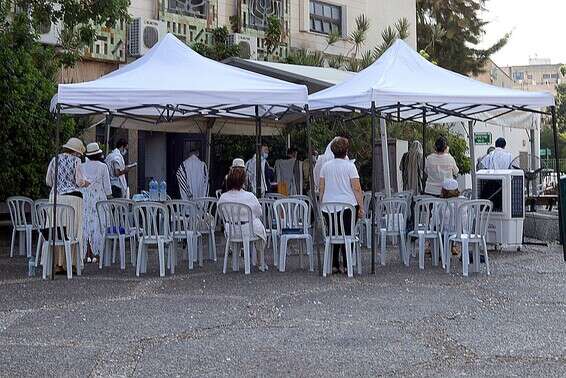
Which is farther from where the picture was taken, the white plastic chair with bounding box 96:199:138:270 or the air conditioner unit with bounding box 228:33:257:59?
the air conditioner unit with bounding box 228:33:257:59

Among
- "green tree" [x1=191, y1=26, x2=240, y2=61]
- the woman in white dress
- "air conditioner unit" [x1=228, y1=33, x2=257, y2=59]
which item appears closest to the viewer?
the woman in white dress

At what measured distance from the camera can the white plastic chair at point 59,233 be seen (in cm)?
1058

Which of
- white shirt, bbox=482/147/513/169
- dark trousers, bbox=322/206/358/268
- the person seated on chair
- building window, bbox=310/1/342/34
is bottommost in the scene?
dark trousers, bbox=322/206/358/268

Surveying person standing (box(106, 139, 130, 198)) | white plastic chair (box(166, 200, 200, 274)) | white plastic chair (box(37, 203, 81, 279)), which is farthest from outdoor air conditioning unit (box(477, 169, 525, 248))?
white plastic chair (box(37, 203, 81, 279))

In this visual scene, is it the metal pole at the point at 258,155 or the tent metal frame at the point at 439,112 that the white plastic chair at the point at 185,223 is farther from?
the metal pole at the point at 258,155

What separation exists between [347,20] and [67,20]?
45.8ft

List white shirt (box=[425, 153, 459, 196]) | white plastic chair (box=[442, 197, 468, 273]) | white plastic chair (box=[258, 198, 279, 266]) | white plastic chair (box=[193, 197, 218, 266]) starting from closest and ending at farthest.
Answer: white plastic chair (box=[442, 197, 468, 273]) → white plastic chair (box=[258, 198, 279, 266]) → white plastic chair (box=[193, 197, 218, 266]) → white shirt (box=[425, 153, 459, 196])

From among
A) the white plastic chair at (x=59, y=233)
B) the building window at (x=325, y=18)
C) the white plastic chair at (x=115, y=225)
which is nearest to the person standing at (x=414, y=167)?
the white plastic chair at (x=115, y=225)

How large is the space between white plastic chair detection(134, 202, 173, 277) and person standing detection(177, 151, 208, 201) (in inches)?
178

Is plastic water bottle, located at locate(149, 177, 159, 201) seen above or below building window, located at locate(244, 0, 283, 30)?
below

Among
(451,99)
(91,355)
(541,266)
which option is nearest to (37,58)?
(451,99)

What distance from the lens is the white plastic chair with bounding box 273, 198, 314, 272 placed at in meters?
11.1

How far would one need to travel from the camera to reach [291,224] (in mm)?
11359

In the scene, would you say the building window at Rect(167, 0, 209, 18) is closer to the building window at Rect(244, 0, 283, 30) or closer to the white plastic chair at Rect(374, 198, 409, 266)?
the building window at Rect(244, 0, 283, 30)
